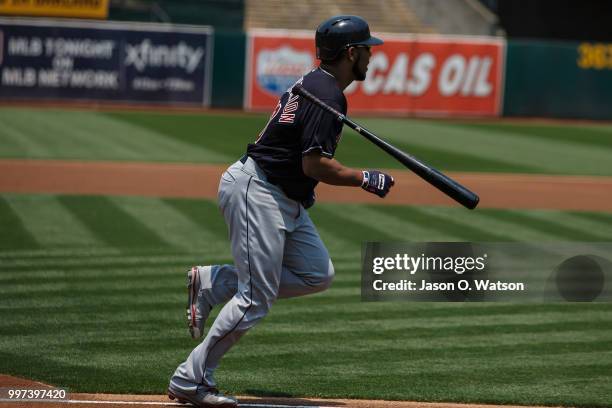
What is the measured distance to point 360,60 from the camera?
5.34m

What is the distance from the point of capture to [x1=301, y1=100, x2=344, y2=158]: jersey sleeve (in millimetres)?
5051

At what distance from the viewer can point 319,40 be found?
5297 millimetres

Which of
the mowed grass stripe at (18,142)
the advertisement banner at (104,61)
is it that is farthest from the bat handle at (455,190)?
the advertisement banner at (104,61)

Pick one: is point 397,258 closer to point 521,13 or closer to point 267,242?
point 267,242

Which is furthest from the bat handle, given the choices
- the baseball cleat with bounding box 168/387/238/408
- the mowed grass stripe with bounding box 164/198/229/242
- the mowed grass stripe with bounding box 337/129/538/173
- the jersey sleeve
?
the mowed grass stripe with bounding box 337/129/538/173

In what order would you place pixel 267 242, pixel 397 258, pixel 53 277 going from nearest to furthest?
pixel 267 242, pixel 397 258, pixel 53 277

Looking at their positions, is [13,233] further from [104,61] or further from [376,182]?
[104,61]

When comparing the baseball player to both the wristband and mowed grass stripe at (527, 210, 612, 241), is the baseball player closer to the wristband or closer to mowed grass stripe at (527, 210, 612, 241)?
the wristband

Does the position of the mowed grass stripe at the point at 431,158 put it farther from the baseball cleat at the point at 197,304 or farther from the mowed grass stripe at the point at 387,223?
the baseball cleat at the point at 197,304

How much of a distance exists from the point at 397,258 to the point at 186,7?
1099 inches

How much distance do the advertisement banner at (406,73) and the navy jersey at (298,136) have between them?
74.4 feet

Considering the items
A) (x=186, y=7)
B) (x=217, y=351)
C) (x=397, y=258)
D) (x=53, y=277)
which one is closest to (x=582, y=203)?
(x=53, y=277)

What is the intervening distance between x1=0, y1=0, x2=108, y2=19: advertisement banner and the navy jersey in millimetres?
24827

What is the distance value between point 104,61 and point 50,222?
1634 cm
